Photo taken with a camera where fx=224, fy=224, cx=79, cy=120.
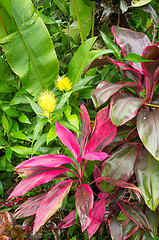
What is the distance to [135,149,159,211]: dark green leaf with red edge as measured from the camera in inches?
35.0

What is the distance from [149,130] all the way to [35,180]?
1.62 ft

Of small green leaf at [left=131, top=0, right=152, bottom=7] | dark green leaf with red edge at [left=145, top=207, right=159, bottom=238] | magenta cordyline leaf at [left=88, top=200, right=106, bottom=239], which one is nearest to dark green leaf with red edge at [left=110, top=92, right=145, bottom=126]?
magenta cordyline leaf at [left=88, top=200, right=106, bottom=239]

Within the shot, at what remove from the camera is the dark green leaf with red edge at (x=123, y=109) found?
862 mm

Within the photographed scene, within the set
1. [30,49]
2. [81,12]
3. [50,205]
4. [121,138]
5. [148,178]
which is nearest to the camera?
[50,205]

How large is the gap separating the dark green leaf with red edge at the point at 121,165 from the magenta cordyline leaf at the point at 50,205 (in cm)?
19

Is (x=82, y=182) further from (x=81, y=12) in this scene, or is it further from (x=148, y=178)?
(x=81, y=12)

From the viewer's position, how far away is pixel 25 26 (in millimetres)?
1252

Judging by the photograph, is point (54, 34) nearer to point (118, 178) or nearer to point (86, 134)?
point (86, 134)

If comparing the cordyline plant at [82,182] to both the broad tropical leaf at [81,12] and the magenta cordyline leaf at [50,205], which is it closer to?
the magenta cordyline leaf at [50,205]

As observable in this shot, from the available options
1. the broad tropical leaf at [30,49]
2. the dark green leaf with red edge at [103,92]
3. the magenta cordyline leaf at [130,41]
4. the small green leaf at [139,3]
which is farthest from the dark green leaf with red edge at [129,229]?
the small green leaf at [139,3]

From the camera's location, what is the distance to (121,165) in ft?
3.28

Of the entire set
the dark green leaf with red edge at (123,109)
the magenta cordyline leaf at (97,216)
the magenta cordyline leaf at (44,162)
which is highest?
the dark green leaf with red edge at (123,109)

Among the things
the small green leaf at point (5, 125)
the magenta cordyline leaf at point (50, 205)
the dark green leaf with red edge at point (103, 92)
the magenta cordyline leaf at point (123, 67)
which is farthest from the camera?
the small green leaf at point (5, 125)

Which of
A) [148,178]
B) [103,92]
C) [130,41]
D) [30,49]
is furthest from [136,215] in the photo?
[30,49]
